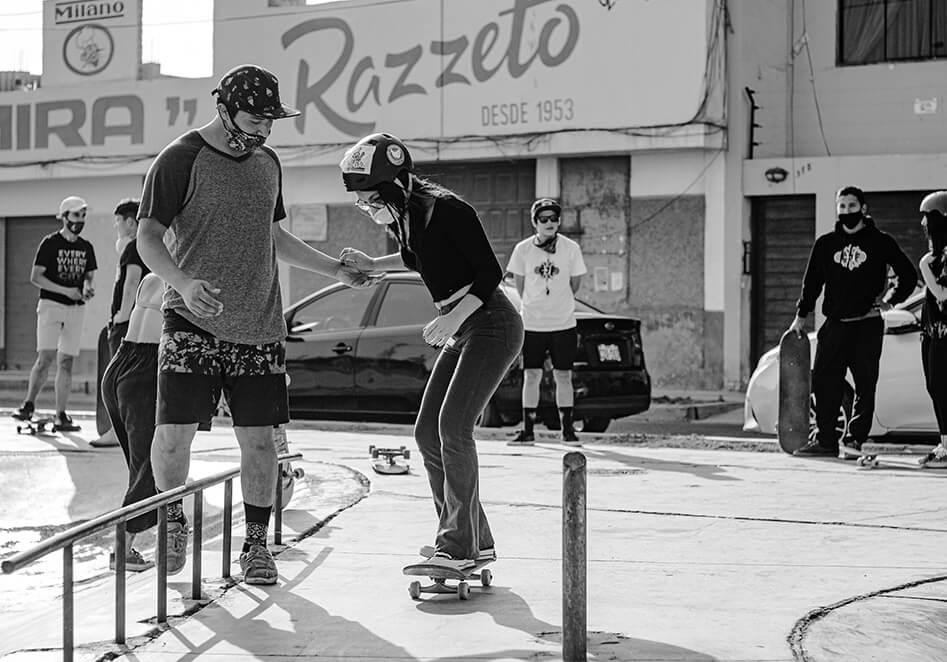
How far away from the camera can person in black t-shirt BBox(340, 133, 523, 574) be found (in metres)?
5.45

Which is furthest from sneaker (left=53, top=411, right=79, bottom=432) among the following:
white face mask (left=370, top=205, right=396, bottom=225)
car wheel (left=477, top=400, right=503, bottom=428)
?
white face mask (left=370, top=205, right=396, bottom=225)

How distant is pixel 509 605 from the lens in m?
5.30

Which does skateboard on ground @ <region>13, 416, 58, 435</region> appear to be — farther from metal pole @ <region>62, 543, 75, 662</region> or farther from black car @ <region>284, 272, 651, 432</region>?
metal pole @ <region>62, 543, 75, 662</region>

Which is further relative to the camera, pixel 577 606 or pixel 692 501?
pixel 692 501

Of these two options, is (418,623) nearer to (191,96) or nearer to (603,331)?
(603,331)

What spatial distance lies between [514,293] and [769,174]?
6795 mm

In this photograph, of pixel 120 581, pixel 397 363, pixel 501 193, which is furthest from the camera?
pixel 501 193

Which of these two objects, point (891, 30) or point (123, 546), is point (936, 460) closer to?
point (123, 546)

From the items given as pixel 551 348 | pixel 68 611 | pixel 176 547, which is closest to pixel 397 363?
pixel 551 348

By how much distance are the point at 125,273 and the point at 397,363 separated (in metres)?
4.80

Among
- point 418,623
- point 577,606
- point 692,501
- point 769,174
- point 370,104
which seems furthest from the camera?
point 370,104

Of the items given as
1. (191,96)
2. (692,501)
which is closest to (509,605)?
(692,501)

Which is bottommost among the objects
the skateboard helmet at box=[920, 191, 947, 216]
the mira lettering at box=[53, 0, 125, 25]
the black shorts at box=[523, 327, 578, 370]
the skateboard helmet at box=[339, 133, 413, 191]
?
the black shorts at box=[523, 327, 578, 370]

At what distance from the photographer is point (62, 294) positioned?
12.9 m
